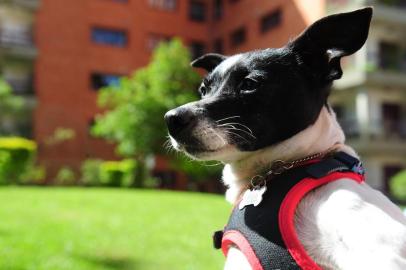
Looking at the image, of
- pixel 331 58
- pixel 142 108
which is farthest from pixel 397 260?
pixel 142 108

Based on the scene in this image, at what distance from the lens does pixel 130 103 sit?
74.7 feet

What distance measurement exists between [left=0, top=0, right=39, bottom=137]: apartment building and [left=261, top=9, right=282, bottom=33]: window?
12063 mm

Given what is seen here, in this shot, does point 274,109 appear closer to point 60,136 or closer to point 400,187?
point 400,187

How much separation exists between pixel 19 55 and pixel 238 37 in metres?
12.5

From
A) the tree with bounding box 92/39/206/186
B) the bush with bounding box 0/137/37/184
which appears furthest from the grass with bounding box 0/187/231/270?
the tree with bounding box 92/39/206/186

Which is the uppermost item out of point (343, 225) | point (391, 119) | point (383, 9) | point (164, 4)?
point (343, 225)

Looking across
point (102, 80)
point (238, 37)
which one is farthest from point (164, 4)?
point (102, 80)

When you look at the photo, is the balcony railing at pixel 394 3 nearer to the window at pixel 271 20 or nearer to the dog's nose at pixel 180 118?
the window at pixel 271 20

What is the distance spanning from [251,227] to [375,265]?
52 centimetres

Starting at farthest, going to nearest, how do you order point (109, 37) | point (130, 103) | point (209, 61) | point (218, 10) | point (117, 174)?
point (218, 10) < point (109, 37) < point (117, 174) < point (130, 103) < point (209, 61)

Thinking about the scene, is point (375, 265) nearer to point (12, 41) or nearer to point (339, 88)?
point (339, 88)

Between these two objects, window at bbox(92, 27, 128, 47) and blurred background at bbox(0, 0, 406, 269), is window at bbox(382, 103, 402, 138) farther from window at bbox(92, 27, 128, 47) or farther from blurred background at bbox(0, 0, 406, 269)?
window at bbox(92, 27, 128, 47)

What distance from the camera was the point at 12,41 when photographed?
26.8 metres

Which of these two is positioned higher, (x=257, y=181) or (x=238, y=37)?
(x=257, y=181)
